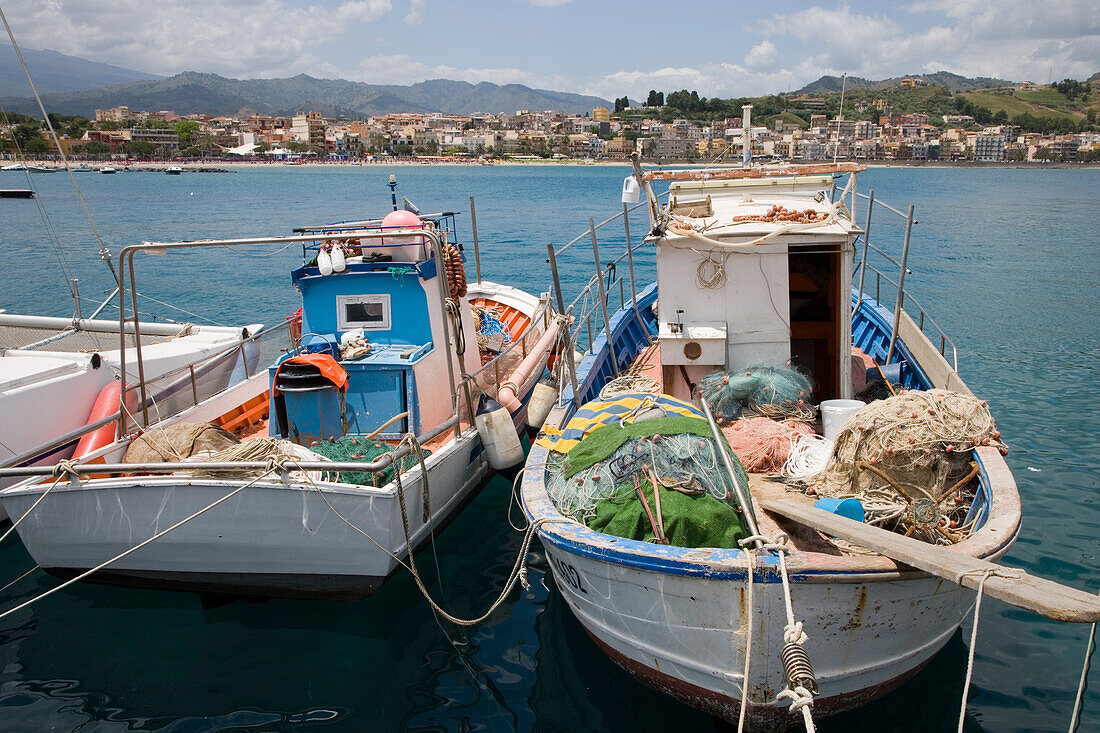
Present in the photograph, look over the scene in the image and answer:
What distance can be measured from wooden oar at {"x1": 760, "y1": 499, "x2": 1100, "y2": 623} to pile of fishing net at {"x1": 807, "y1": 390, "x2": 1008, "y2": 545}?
0.68 m

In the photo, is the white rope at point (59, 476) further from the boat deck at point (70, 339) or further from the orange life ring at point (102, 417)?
the boat deck at point (70, 339)

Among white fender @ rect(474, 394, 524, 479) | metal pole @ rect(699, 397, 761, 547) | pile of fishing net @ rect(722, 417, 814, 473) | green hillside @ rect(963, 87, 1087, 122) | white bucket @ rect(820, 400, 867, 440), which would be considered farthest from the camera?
green hillside @ rect(963, 87, 1087, 122)

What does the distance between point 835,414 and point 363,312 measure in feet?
17.2

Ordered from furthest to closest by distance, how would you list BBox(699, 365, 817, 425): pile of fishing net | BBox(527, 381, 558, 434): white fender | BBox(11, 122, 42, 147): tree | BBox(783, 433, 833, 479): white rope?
BBox(11, 122, 42, 147): tree < BBox(527, 381, 558, 434): white fender < BBox(699, 365, 817, 425): pile of fishing net < BBox(783, 433, 833, 479): white rope

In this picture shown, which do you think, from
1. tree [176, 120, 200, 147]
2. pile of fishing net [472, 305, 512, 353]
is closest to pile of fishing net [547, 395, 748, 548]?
pile of fishing net [472, 305, 512, 353]

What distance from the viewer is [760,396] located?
720 cm

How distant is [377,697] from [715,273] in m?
5.09

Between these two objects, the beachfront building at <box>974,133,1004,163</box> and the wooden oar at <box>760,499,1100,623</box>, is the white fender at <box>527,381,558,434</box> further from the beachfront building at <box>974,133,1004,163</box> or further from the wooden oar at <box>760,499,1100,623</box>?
the beachfront building at <box>974,133,1004,163</box>

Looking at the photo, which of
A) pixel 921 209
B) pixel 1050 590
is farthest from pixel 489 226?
pixel 1050 590

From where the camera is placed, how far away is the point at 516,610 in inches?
270

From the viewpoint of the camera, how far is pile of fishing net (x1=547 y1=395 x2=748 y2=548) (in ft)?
15.8

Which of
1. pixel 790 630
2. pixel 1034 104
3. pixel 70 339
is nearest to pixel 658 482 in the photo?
pixel 790 630

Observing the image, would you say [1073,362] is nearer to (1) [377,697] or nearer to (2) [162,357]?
(1) [377,697]

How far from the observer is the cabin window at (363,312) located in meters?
8.43
